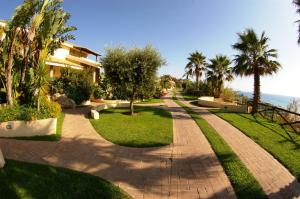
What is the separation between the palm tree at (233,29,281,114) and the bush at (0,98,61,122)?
16.4 metres

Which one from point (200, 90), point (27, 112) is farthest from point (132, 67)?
point (200, 90)

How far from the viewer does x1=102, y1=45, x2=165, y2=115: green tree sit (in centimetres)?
1557

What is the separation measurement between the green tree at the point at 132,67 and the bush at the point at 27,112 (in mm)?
5552

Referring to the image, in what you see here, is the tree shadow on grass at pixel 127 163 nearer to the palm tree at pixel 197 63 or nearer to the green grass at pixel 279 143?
the green grass at pixel 279 143

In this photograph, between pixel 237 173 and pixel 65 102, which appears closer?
pixel 237 173

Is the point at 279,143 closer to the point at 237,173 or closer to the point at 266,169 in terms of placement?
the point at 266,169

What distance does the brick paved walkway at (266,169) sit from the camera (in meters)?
5.89

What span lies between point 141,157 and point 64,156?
255 cm

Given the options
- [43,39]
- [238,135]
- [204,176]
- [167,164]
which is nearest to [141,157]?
[167,164]

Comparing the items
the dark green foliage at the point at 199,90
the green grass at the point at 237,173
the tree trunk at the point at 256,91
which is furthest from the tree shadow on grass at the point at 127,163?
the dark green foliage at the point at 199,90

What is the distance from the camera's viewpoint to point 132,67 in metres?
15.5

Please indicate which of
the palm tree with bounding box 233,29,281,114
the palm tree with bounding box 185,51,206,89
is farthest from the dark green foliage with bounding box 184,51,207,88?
the palm tree with bounding box 233,29,281,114

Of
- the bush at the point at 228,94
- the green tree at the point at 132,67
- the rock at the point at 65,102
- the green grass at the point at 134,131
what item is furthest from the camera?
the bush at the point at 228,94

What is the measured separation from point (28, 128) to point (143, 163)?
17.6ft
